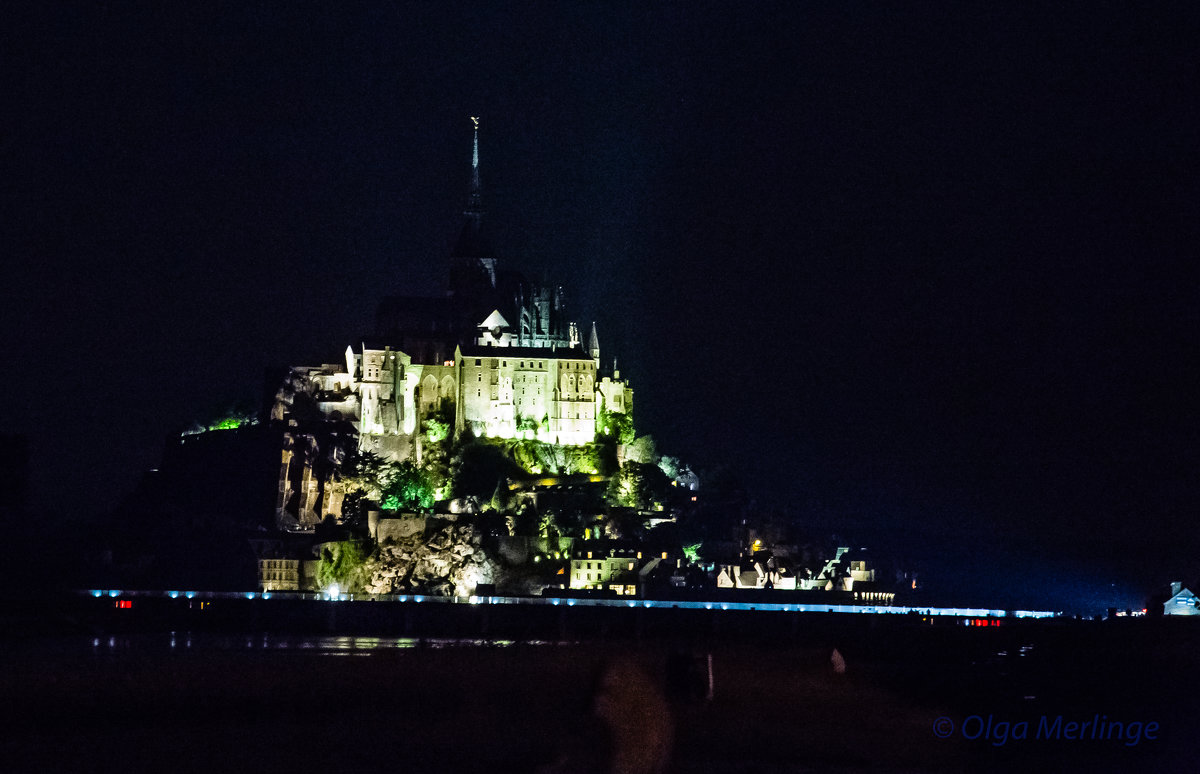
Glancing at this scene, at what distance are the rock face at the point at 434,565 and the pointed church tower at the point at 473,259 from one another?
115 feet

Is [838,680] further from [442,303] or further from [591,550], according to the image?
[442,303]

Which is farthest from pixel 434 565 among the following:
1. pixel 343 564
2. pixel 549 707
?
pixel 549 707

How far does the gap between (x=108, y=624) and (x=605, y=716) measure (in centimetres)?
5819

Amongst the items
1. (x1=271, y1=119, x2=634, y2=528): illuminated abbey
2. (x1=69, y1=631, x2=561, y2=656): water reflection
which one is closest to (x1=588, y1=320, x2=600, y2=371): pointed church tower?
(x1=271, y1=119, x2=634, y2=528): illuminated abbey

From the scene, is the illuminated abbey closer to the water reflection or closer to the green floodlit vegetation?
the green floodlit vegetation

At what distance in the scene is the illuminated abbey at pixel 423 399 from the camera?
10375 cm

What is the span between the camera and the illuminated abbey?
103750 millimetres

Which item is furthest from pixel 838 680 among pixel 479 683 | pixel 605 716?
pixel 605 716

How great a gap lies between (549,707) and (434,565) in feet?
167

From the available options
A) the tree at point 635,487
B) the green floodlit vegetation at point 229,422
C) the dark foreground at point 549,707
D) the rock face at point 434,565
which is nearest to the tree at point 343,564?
the rock face at point 434,565

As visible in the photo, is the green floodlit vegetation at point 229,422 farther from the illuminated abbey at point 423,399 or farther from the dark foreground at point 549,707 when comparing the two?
the dark foreground at point 549,707

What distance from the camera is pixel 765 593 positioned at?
101 metres

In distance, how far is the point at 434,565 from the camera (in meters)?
89.9

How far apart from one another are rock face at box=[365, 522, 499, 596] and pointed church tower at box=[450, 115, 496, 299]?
35.2 m
